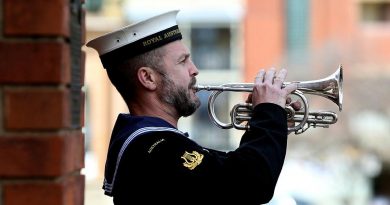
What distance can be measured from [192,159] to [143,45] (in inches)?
17.7

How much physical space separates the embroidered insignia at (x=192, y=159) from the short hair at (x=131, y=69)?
357 millimetres

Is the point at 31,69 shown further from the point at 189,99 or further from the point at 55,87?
Result: the point at 189,99

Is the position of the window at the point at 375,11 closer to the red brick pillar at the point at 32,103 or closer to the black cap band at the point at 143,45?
the black cap band at the point at 143,45

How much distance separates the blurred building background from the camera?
29797 mm

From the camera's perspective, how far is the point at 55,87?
7.64 feet

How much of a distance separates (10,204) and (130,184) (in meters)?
0.54

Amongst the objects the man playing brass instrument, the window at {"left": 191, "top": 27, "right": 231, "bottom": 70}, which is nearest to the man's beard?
the man playing brass instrument

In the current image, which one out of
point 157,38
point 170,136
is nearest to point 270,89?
point 170,136

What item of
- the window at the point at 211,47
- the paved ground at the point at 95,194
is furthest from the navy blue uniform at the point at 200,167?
the window at the point at 211,47

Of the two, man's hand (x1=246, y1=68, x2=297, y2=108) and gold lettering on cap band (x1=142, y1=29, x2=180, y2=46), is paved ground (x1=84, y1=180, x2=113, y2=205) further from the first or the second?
man's hand (x1=246, y1=68, x2=297, y2=108)

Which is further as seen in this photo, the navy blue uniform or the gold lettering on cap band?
the gold lettering on cap band

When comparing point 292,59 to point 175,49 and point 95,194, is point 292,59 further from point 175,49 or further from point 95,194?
point 175,49

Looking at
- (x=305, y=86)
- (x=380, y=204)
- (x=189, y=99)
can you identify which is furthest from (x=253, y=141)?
(x=380, y=204)

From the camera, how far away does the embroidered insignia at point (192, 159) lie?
269 centimetres
